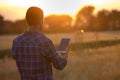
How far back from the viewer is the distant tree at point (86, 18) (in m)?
51.4

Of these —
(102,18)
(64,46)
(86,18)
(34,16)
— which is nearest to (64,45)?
(64,46)

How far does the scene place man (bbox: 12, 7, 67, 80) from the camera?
15.6ft

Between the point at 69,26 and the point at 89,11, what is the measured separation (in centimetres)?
328

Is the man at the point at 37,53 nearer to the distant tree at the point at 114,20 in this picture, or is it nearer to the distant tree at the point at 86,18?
the distant tree at the point at 114,20

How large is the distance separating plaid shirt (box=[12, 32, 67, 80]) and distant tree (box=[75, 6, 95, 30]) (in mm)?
45341

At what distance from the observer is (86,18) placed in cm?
5334

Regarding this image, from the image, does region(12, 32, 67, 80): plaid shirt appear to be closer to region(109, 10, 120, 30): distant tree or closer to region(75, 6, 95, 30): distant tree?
region(109, 10, 120, 30): distant tree

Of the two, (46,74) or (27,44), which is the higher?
(27,44)

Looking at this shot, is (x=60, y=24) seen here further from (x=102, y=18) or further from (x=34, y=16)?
(x=34, y=16)

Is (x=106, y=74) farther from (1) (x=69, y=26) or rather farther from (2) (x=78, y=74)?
(1) (x=69, y=26)

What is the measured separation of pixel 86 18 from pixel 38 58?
160 ft

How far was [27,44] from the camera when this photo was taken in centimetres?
488

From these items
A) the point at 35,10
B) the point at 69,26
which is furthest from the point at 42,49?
the point at 69,26

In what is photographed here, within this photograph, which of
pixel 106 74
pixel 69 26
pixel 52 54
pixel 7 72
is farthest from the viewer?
pixel 69 26
